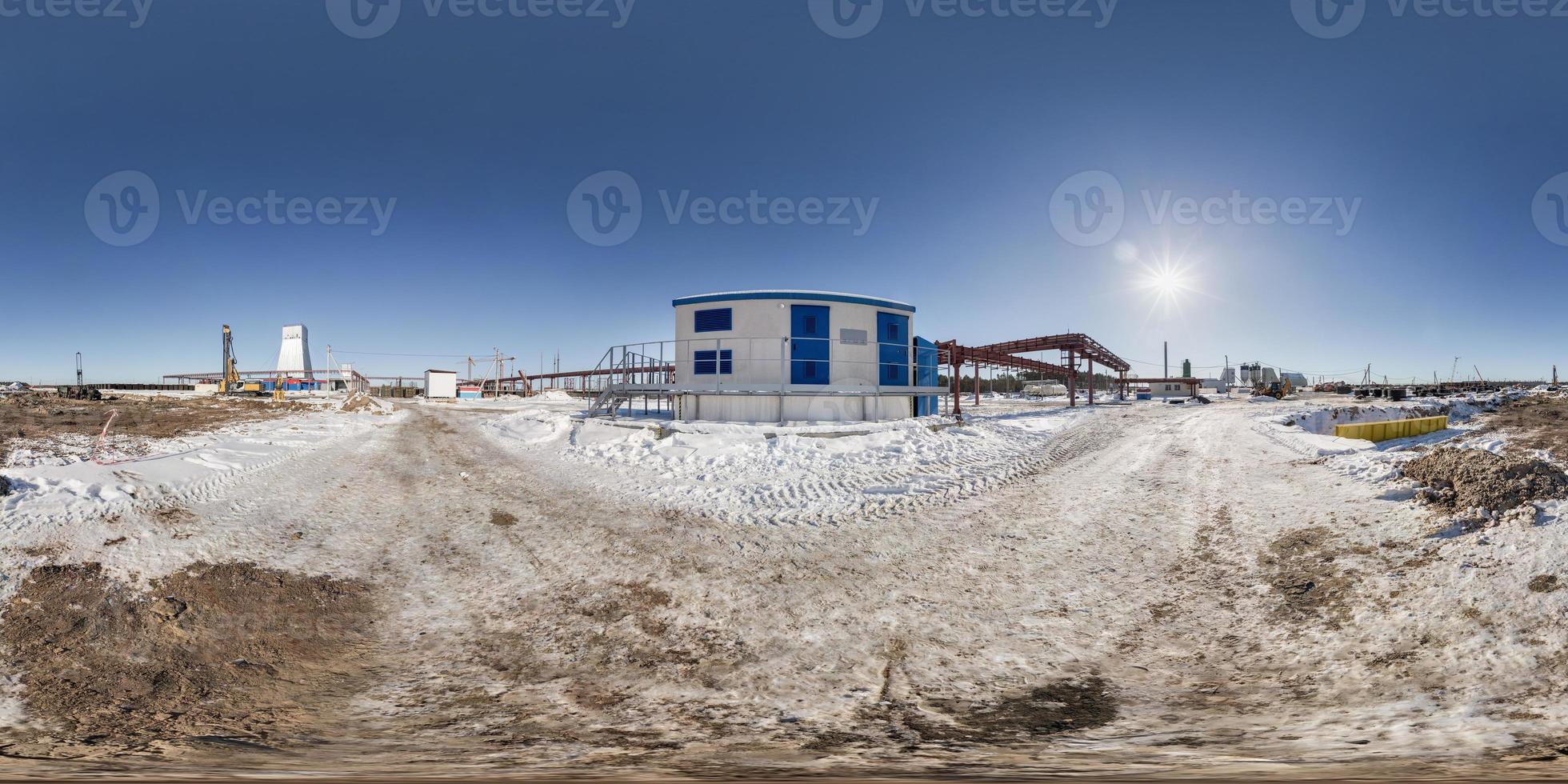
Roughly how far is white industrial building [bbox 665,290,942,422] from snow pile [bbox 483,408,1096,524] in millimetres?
2123

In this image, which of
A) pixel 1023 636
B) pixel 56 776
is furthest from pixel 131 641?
pixel 1023 636

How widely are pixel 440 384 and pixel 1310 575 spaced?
207 feet

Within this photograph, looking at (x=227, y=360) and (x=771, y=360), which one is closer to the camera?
(x=771, y=360)

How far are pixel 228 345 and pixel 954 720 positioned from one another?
74277mm

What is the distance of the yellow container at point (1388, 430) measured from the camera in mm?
22469

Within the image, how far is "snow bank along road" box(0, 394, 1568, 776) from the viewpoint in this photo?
3473mm

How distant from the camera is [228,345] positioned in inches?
2174

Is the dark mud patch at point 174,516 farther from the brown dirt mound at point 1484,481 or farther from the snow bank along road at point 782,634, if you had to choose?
the brown dirt mound at point 1484,481

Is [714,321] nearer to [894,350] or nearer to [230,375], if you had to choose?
[894,350]

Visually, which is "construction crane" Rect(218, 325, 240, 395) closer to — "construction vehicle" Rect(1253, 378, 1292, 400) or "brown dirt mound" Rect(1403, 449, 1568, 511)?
"brown dirt mound" Rect(1403, 449, 1568, 511)

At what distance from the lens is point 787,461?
557 inches

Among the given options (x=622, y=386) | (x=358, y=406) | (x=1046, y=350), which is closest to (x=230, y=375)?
(x=358, y=406)

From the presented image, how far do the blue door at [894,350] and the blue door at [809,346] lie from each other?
2371 mm

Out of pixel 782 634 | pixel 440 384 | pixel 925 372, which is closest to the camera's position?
pixel 782 634
